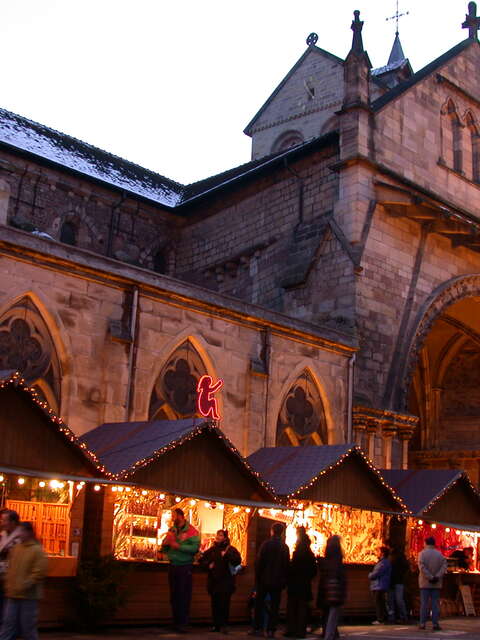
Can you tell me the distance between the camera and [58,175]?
2864cm

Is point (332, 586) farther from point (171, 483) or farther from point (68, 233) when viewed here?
point (68, 233)

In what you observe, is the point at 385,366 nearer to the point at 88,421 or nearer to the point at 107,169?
the point at 88,421

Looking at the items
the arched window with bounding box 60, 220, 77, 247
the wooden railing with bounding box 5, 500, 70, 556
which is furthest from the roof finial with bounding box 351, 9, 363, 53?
the wooden railing with bounding box 5, 500, 70, 556

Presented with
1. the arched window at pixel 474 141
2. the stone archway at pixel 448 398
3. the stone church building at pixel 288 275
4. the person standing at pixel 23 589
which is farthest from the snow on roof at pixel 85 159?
the person standing at pixel 23 589

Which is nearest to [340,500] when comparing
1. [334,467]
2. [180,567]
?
[334,467]

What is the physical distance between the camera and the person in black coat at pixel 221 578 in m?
14.2

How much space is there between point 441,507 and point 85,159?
17.0 meters

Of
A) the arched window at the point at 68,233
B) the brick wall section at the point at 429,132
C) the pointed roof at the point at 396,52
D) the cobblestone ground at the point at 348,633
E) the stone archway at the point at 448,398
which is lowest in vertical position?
the cobblestone ground at the point at 348,633

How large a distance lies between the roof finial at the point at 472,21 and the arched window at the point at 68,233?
47.0 ft

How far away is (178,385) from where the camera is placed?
63.5 feet

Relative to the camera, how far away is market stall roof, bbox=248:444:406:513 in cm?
1717

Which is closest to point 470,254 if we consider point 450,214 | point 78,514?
point 450,214

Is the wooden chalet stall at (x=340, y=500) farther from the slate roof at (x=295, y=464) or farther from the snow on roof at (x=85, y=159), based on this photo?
the snow on roof at (x=85, y=159)

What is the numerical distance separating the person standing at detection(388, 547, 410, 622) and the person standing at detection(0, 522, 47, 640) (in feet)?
32.2
